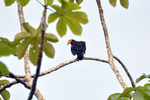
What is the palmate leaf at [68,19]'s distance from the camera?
3.84m

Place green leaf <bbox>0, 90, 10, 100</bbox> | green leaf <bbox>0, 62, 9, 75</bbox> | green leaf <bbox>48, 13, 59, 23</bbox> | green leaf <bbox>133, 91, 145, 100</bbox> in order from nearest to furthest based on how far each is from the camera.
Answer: green leaf <bbox>0, 62, 9, 75</bbox>, green leaf <bbox>133, 91, 145, 100</bbox>, green leaf <bbox>48, 13, 59, 23</bbox>, green leaf <bbox>0, 90, 10, 100</bbox>

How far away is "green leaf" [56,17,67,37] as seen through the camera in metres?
4.46

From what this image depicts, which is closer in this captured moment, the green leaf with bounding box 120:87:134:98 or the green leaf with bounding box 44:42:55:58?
the green leaf with bounding box 120:87:134:98

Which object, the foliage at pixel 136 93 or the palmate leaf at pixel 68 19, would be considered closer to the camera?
the foliage at pixel 136 93

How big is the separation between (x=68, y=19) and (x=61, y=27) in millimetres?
381

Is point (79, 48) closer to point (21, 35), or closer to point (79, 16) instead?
point (79, 16)

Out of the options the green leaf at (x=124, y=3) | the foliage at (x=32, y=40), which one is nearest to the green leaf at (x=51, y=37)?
the foliage at (x=32, y=40)

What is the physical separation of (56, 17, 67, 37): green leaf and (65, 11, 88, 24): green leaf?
0.90 ft

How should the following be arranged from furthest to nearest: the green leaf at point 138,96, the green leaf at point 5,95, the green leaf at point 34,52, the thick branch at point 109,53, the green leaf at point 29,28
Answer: the green leaf at point 5,95 < the thick branch at point 109,53 < the green leaf at point 34,52 < the green leaf at point 29,28 < the green leaf at point 138,96

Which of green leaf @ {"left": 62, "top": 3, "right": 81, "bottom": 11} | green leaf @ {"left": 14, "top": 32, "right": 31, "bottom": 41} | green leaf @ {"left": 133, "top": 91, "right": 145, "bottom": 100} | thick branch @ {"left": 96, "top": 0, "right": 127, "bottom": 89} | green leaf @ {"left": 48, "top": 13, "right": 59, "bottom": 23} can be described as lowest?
green leaf @ {"left": 133, "top": 91, "right": 145, "bottom": 100}

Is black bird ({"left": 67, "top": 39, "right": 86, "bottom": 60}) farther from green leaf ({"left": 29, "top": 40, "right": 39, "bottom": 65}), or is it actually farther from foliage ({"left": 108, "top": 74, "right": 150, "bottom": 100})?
foliage ({"left": 108, "top": 74, "right": 150, "bottom": 100})

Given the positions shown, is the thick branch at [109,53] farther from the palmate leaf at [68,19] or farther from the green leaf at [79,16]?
the green leaf at [79,16]

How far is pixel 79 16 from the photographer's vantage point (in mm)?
4195

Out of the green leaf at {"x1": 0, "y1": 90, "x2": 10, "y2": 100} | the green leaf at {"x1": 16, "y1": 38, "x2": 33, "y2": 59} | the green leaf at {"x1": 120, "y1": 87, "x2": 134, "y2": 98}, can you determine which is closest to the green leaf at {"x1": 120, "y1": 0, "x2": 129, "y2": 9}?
the green leaf at {"x1": 16, "y1": 38, "x2": 33, "y2": 59}
